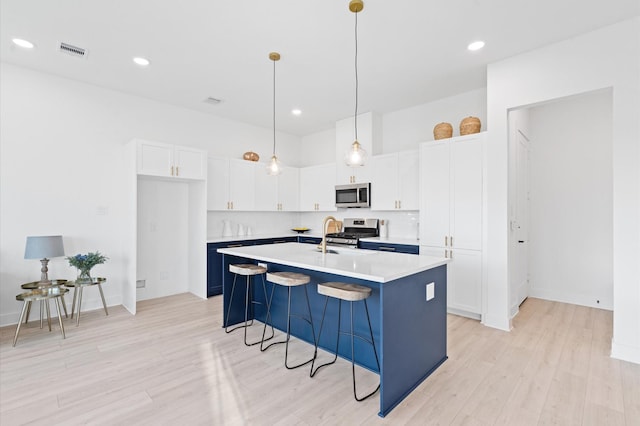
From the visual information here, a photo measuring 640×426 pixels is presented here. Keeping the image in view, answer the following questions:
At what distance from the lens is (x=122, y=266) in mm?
4285

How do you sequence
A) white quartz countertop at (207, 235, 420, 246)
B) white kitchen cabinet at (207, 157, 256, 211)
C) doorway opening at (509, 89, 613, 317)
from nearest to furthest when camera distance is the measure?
1. doorway opening at (509, 89, 613, 317)
2. white quartz countertop at (207, 235, 420, 246)
3. white kitchen cabinet at (207, 157, 256, 211)

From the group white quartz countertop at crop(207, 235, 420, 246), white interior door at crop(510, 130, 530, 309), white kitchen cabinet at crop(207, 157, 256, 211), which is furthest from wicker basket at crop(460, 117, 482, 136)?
white kitchen cabinet at crop(207, 157, 256, 211)

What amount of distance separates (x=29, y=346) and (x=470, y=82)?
5.66 meters

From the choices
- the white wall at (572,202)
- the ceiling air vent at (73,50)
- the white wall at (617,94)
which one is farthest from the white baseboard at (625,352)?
the ceiling air vent at (73,50)

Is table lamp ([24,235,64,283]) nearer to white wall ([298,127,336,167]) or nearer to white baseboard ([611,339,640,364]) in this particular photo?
white wall ([298,127,336,167])

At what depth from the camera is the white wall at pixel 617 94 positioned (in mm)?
2639

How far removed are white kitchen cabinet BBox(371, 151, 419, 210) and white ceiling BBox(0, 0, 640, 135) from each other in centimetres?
95

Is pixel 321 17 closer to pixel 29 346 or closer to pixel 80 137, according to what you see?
pixel 80 137

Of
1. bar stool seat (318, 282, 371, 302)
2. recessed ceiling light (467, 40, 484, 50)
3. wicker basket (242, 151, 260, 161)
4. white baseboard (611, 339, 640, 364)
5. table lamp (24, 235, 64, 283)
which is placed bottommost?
white baseboard (611, 339, 640, 364)

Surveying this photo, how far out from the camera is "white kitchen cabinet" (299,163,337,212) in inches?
222

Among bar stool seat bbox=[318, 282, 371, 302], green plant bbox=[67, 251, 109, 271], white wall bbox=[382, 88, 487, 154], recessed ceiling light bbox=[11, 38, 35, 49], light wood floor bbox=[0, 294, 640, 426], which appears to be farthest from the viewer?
white wall bbox=[382, 88, 487, 154]

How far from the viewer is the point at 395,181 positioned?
4.75 meters

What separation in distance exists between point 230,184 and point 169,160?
3.52ft

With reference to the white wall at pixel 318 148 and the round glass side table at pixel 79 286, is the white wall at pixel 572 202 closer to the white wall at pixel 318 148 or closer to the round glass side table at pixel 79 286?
the white wall at pixel 318 148
